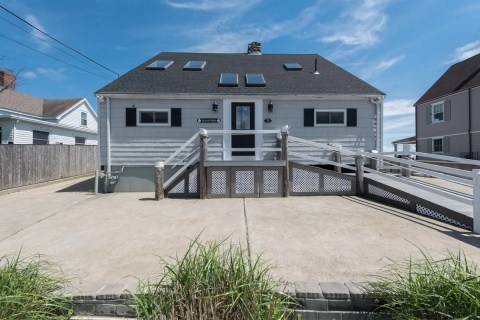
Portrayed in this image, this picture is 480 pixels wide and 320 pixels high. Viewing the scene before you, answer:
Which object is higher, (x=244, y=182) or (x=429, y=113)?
(x=429, y=113)

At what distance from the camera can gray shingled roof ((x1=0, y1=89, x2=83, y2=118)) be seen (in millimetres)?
17100

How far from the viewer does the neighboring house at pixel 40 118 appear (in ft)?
46.6

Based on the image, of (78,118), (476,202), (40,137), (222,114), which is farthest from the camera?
(78,118)

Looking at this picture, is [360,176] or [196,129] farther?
[196,129]

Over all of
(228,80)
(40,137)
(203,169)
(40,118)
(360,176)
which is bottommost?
(360,176)

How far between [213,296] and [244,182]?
16.8 feet

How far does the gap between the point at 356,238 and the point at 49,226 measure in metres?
5.39

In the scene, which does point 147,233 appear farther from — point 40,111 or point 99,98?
point 40,111

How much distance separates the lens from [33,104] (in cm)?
1959

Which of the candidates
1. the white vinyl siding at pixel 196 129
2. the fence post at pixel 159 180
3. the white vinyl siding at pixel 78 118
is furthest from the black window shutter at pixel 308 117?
the white vinyl siding at pixel 78 118

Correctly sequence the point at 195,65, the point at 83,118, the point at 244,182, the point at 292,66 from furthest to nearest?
the point at 83,118 → the point at 292,66 → the point at 195,65 → the point at 244,182

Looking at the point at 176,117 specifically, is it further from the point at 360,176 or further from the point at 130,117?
the point at 360,176

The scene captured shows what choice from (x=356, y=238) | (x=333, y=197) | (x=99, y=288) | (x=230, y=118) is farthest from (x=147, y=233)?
(x=230, y=118)

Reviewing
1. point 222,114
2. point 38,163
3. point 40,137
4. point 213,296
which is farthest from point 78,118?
point 213,296
